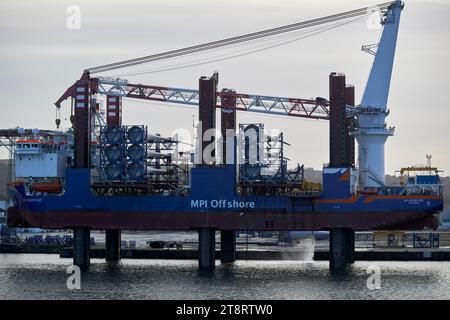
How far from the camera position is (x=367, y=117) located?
9625cm

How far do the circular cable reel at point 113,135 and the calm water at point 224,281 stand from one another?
32.9ft

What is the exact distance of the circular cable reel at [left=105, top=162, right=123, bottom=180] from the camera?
8612cm

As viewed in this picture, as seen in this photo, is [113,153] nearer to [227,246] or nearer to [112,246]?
[112,246]

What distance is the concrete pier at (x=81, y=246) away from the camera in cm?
8694

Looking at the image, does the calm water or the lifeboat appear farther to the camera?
the lifeboat

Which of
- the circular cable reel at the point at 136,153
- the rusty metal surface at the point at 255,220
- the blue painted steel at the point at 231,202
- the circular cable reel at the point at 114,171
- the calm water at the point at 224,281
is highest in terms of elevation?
the circular cable reel at the point at 136,153

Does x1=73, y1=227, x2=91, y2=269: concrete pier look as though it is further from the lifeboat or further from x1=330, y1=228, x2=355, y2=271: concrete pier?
x1=330, y1=228, x2=355, y2=271: concrete pier

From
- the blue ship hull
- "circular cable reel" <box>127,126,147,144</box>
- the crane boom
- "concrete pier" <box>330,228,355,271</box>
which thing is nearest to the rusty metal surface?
the blue ship hull

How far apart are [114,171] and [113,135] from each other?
2923mm

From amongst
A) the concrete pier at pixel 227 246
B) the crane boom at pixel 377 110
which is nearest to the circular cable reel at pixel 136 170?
the concrete pier at pixel 227 246

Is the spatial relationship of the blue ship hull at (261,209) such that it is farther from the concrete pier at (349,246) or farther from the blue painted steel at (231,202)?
the concrete pier at (349,246)

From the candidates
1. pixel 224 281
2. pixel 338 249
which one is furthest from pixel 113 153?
pixel 338 249

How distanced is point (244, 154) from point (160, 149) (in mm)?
8513

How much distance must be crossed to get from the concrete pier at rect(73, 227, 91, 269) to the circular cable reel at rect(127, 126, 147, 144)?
8.19m
